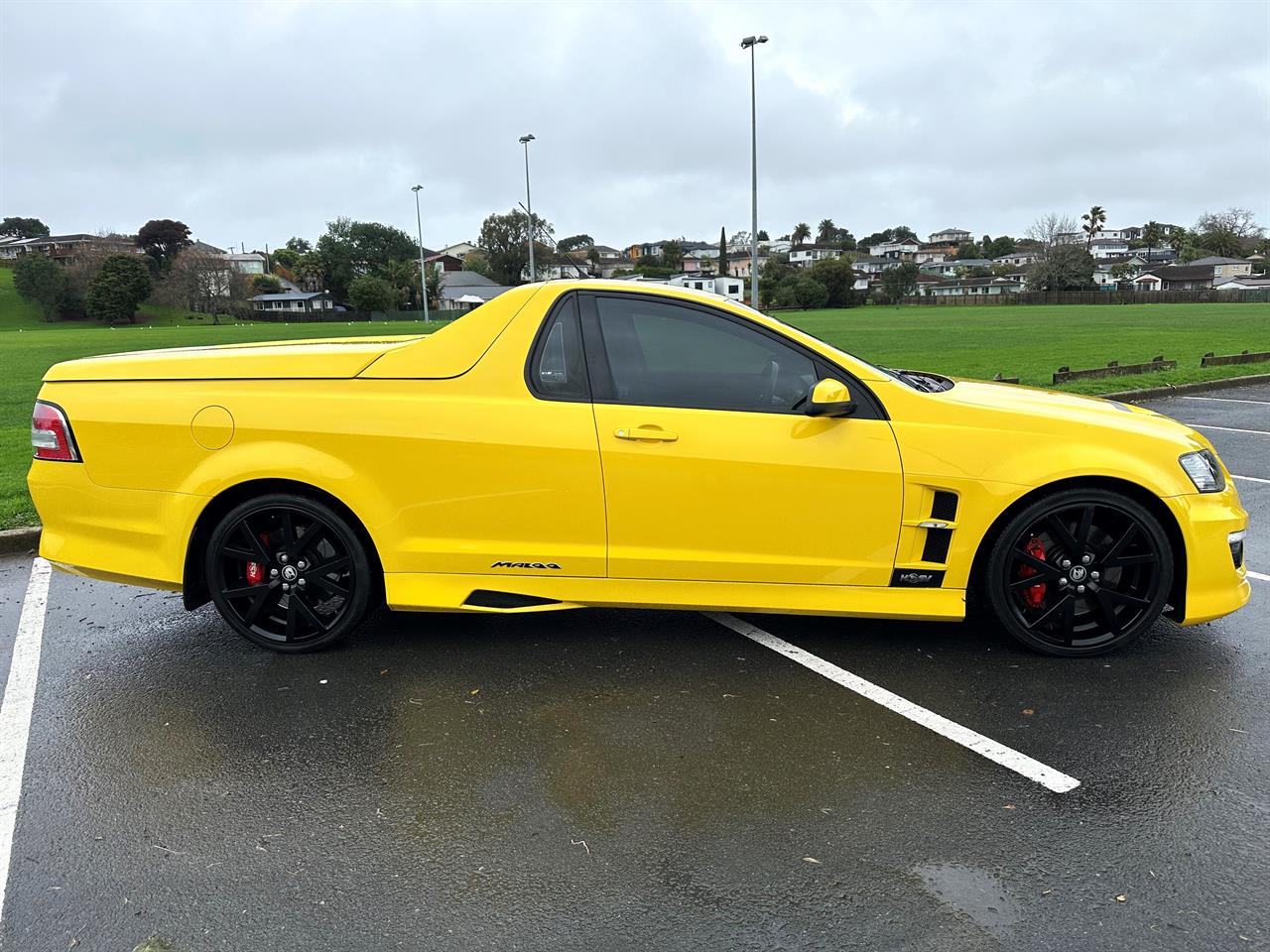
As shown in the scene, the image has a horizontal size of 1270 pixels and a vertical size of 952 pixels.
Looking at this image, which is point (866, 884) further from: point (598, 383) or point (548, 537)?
point (598, 383)

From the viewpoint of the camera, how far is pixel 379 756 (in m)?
3.19

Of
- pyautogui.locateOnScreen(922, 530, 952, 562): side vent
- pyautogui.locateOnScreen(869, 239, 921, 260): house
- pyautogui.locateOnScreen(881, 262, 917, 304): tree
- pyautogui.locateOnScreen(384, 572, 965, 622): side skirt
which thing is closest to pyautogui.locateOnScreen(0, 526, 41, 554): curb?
pyautogui.locateOnScreen(384, 572, 965, 622): side skirt

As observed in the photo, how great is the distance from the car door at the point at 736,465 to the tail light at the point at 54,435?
237cm

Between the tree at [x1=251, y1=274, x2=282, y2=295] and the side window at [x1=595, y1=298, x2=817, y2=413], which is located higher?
the tree at [x1=251, y1=274, x2=282, y2=295]

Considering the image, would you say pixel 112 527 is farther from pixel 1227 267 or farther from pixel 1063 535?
pixel 1227 267

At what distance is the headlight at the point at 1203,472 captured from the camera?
3.81 metres

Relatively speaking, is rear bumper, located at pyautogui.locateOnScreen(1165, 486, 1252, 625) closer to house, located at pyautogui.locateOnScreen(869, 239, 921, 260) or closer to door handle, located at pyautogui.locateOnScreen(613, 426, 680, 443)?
door handle, located at pyautogui.locateOnScreen(613, 426, 680, 443)

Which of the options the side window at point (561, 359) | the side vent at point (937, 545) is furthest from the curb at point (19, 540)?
the side vent at point (937, 545)

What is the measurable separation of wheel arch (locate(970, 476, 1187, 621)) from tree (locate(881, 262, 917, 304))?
97708 mm

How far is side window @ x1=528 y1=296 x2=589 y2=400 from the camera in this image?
3.83 meters

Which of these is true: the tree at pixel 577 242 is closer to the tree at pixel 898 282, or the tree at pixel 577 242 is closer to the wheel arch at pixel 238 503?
the tree at pixel 898 282

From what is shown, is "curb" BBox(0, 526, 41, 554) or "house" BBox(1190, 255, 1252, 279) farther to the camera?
"house" BBox(1190, 255, 1252, 279)

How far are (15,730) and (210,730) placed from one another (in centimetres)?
75

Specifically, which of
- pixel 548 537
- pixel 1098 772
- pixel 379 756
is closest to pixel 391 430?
pixel 548 537
